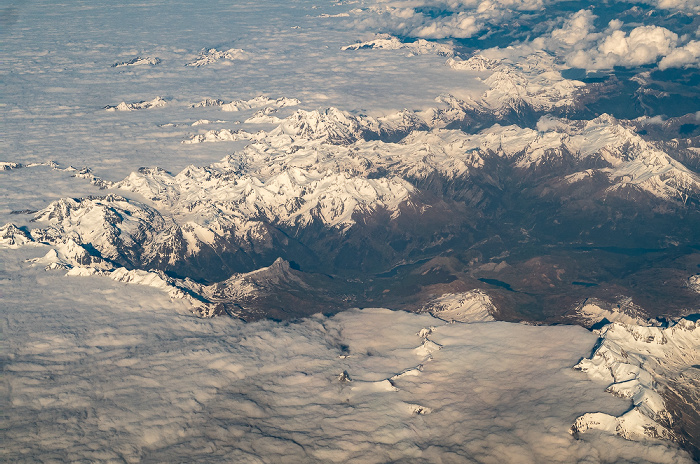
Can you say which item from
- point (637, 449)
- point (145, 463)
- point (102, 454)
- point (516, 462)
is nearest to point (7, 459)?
point (102, 454)

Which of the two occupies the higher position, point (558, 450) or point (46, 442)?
point (46, 442)

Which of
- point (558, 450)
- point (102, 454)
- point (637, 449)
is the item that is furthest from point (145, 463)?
point (637, 449)

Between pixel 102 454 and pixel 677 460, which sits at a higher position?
pixel 102 454

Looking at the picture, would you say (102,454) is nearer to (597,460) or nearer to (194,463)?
(194,463)

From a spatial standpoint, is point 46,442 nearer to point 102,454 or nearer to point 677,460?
point 102,454

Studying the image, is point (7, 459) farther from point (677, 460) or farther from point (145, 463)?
point (677, 460)

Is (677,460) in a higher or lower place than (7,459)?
lower

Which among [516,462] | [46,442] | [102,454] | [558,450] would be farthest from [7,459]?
[558,450]
